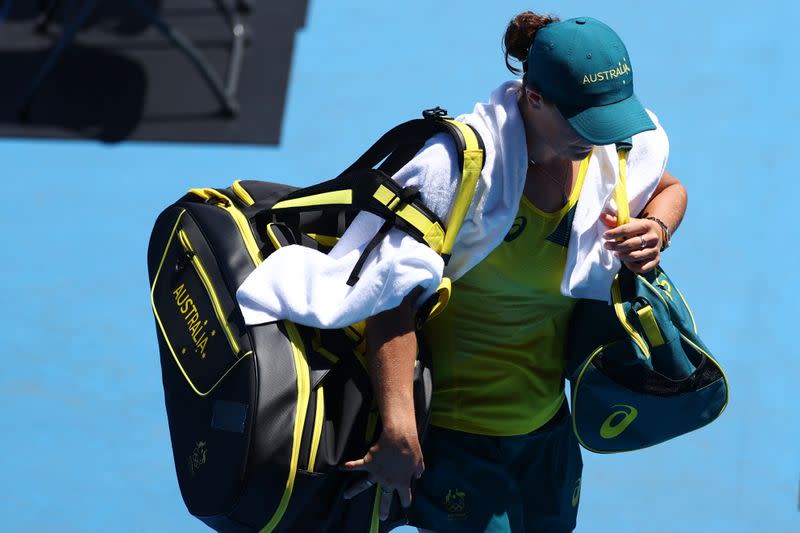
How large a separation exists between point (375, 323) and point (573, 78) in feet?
1.60

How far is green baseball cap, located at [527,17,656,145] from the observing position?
5.85ft

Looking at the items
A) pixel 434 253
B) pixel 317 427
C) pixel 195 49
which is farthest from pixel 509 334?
pixel 195 49

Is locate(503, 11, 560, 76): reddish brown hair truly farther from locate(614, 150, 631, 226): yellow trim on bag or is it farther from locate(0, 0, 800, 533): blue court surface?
locate(0, 0, 800, 533): blue court surface

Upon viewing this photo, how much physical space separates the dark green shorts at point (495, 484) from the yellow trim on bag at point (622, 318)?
318mm

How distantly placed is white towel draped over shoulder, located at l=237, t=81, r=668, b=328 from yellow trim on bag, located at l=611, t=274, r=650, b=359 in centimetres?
1

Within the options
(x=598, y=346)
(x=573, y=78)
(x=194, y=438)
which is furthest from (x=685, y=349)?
(x=194, y=438)

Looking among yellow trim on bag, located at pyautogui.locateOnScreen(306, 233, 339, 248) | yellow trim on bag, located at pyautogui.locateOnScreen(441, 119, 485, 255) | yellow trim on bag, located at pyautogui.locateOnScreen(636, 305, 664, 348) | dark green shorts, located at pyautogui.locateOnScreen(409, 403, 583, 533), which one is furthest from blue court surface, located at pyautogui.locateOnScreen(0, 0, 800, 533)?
yellow trim on bag, located at pyautogui.locateOnScreen(441, 119, 485, 255)

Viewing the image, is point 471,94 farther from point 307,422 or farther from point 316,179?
point 307,422

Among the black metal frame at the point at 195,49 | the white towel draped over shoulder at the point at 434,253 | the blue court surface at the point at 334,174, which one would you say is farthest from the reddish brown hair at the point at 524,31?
the black metal frame at the point at 195,49

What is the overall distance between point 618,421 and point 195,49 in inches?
130

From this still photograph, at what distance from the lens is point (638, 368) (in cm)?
202

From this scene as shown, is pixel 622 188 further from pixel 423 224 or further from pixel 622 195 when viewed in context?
pixel 423 224

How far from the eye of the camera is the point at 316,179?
14.0ft

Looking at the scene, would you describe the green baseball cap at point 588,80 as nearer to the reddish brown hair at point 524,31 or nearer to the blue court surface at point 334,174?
the reddish brown hair at point 524,31
